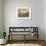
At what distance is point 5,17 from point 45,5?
5.22 ft

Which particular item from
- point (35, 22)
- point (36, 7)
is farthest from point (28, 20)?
point (36, 7)

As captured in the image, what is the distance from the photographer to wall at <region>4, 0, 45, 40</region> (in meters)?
4.53

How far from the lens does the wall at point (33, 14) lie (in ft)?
14.9

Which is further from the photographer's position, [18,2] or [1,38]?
[18,2]

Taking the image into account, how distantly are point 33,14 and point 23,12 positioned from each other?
390mm

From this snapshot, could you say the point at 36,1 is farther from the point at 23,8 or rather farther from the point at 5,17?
the point at 5,17

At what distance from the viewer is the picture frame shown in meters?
4.53

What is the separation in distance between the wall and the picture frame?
0.12 metres

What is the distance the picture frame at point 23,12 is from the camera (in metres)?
4.53

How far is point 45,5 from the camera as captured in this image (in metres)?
4.55

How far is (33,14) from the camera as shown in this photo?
179 inches

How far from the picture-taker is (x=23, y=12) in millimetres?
4535

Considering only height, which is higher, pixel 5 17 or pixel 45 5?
pixel 45 5

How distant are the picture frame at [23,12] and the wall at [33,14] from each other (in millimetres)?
116
